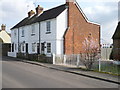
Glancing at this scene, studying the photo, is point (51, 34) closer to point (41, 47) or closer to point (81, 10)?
point (41, 47)

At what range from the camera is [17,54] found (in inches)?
1216

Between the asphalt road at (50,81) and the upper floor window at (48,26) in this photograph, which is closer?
the asphalt road at (50,81)

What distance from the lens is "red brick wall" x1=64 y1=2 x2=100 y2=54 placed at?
77.8 ft

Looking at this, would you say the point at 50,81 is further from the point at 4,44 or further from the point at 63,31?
the point at 4,44

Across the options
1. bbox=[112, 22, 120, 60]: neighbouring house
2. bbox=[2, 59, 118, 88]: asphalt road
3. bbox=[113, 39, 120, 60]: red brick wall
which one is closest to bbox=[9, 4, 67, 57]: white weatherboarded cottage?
bbox=[112, 22, 120, 60]: neighbouring house

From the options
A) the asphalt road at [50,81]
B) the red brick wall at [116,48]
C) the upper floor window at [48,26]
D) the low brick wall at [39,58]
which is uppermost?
the upper floor window at [48,26]

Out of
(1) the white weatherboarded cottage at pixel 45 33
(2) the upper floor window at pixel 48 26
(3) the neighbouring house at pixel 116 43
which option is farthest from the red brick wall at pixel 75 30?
(3) the neighbouring house at pixel 116 43

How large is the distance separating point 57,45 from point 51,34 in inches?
79.3

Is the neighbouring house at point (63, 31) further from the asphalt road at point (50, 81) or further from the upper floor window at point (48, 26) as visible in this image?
the asphalt road at point (50, 81)

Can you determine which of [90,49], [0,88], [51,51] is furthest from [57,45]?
[0,88]

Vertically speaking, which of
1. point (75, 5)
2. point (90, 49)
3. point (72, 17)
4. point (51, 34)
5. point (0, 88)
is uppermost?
point (75, 5)

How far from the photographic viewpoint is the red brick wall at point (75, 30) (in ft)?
77.8

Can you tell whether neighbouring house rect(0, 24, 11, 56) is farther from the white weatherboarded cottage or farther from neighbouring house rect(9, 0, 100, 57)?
neighbouring house rect(9, 0, 100, 57)

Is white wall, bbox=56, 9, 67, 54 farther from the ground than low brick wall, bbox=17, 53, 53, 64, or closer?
farther from the ground
